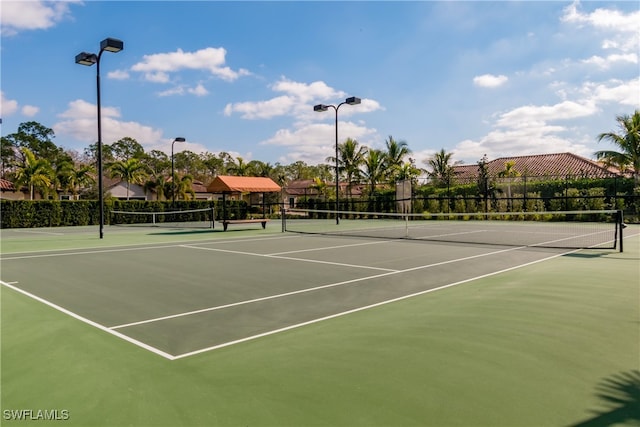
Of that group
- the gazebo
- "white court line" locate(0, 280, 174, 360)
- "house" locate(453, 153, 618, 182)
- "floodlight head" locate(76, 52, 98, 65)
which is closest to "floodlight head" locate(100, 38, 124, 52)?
"floodlight head" locate(76, 52, 98, 65)

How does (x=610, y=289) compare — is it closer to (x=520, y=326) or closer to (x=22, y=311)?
(x=520, y=326)

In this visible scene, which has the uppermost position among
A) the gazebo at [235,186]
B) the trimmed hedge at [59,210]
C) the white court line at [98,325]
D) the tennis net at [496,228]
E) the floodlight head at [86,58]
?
the floodlight head at [86,58]

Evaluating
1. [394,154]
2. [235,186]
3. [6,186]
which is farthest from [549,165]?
[6,186]

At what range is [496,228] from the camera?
64.7 ft

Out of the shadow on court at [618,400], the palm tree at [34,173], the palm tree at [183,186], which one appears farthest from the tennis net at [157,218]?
the shadow on court at [618,400]

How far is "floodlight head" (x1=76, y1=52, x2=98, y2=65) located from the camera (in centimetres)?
1501

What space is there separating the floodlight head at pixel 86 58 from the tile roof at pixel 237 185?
12.4 m

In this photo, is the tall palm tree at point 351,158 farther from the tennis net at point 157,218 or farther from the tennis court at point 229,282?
the tennis court at point 229,282

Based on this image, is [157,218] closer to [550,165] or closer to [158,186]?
[158,186]

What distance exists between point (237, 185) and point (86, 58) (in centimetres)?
1340

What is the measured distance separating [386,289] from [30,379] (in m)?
4.48

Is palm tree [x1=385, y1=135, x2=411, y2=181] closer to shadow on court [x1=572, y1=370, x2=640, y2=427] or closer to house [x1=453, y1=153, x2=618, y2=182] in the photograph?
house [x1=453, y1=153, x2=618, y2=182]

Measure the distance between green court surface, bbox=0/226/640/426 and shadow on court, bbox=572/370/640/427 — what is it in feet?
0.04

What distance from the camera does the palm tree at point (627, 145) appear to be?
25.4m
